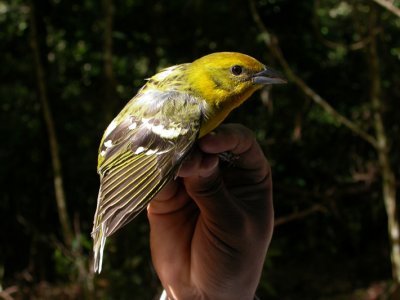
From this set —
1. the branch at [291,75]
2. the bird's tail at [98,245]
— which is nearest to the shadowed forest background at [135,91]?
the branch at [291,75]

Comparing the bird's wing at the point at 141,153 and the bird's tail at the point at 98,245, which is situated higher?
the bird's wing at the point at 141,153

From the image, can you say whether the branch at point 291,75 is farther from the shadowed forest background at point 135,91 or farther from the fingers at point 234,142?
the fingers at point 234,142

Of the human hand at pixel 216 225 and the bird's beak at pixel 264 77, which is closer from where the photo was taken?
the human hand at pixel 216 225

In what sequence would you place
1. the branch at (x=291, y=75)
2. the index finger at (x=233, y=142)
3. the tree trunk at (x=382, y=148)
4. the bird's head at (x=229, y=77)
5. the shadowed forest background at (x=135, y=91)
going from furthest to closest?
the shadowed forest background at (x=135, y=91) < the tree trunk at (x=382, y=148) < the branch at (x=291, y=75) < the bird's head at (x=229, y=77) < the index finger at (x=233, y=142)

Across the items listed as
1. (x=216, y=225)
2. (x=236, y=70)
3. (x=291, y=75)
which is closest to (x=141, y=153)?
(x=216, y=225)

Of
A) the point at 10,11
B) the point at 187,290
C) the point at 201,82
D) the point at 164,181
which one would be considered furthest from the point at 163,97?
the point at 10,11
